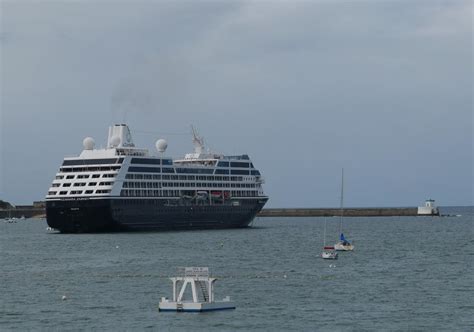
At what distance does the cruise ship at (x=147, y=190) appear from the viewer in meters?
116

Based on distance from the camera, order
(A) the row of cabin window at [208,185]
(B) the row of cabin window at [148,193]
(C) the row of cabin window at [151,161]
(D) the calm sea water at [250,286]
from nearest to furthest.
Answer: (D) the calm sea water at [250,286]
(B) the row of cabin window at [148,193]
(C) the row of cabin window at [151,161]
(A) the row of cabin window at [208,185]

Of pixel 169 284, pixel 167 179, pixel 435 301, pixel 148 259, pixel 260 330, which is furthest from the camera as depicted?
pixel 167 179

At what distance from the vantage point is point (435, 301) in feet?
168

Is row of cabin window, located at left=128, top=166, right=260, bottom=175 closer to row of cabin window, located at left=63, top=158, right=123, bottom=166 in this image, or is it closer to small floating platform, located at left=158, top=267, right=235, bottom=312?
row of cabin window, located at left=63, top=158, right=123, bottom=166

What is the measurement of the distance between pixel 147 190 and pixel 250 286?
68182 millimetres

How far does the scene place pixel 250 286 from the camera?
188 ft

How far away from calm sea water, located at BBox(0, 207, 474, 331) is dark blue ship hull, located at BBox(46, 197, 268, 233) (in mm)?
16131

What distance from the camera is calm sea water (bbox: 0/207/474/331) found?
4444cm

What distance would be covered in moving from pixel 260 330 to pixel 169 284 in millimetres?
16973

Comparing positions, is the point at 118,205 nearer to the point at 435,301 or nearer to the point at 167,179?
the point at 167,179

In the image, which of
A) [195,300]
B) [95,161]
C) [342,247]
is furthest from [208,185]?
[195,300]

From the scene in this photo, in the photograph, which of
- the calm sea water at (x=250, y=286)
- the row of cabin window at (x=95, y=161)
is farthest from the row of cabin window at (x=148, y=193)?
the calm sea water at (x=250, y=286)

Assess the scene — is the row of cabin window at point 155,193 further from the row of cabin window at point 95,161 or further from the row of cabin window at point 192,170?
the row of cabin window at point 95,161

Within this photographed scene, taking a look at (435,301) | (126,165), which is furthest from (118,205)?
(435,301)
